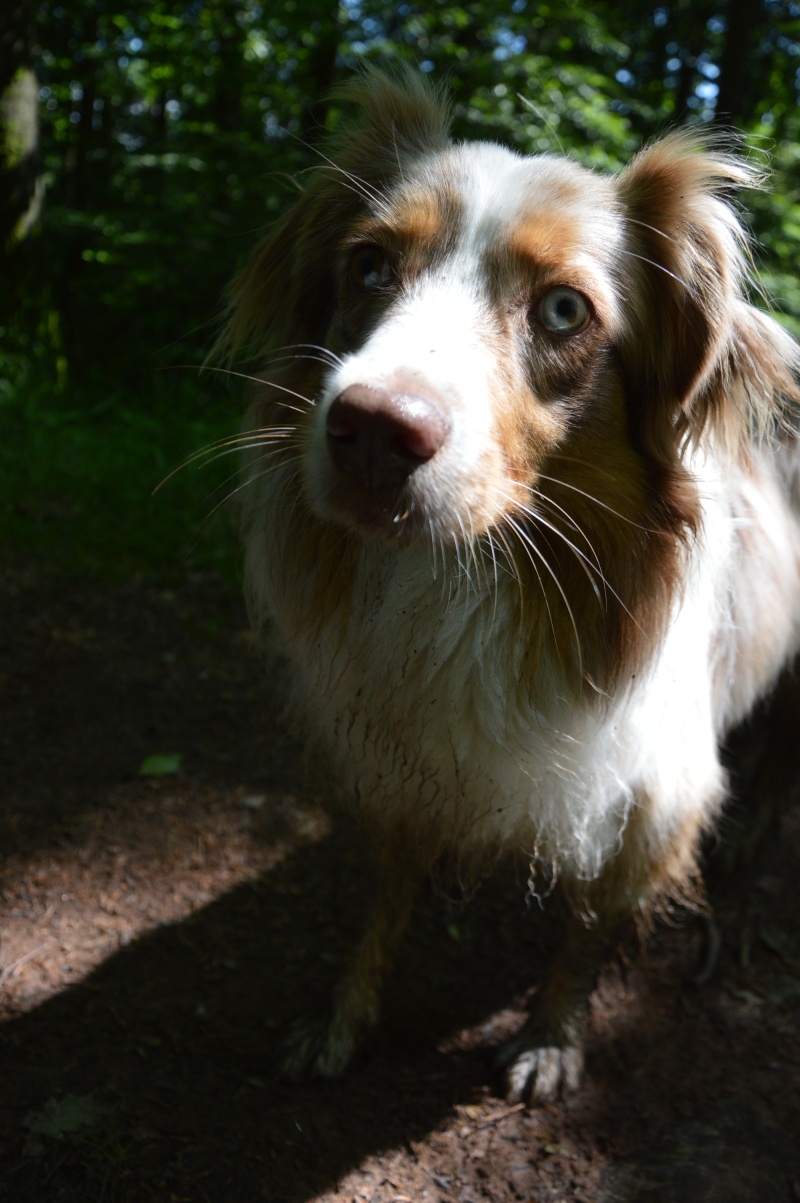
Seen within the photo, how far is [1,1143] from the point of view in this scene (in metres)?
1.93

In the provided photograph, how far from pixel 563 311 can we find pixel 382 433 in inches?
21.6

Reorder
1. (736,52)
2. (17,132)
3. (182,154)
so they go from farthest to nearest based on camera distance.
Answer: (182,154) → (736,52) → (17,132)

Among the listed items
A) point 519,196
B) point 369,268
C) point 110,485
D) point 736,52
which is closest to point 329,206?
point 369,268

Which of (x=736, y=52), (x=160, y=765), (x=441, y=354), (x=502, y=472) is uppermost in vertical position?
(x=736, y=52)

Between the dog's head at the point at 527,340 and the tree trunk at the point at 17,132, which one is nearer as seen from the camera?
the dog's head at the point at 527,340

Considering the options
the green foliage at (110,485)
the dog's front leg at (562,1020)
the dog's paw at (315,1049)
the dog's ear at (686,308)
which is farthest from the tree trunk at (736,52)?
the dog's paw at (315,1049)

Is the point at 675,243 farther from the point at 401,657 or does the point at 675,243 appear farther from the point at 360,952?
the point at 360,952

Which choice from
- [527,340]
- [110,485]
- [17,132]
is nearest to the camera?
[527,340]

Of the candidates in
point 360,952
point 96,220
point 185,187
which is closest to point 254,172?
point 185,187

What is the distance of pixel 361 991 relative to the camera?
8.01 ft

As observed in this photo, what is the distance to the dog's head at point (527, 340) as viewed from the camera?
63.0 inches

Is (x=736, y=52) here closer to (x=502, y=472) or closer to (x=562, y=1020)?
(x=502, y=472)

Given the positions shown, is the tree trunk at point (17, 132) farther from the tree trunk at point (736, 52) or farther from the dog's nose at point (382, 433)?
the dog's nose at point (382, 433)

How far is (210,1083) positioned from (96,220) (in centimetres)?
671
